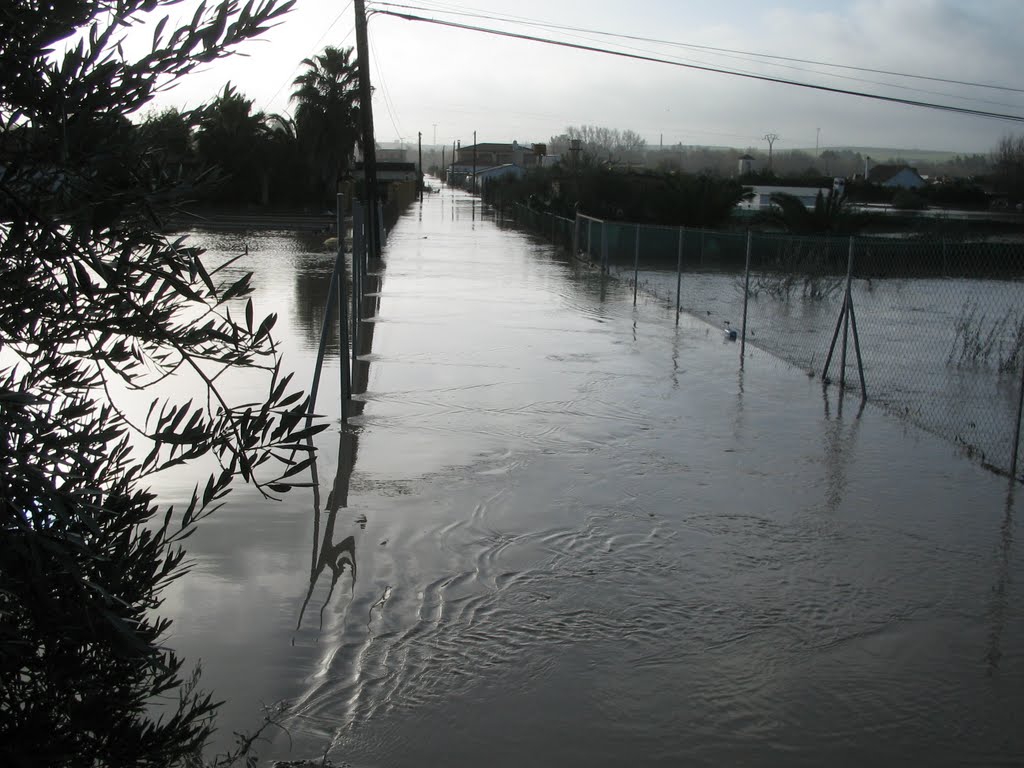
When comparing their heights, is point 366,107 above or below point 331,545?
above

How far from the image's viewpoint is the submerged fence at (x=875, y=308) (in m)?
12.5

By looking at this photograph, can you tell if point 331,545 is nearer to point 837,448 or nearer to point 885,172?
point 837,448

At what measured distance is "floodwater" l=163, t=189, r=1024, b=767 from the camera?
4.89 metres

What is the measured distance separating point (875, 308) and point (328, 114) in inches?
1441

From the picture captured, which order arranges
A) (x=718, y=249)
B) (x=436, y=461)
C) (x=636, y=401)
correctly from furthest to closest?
(x=718, y=249), (x=636, y=401), (x=436, y=461)

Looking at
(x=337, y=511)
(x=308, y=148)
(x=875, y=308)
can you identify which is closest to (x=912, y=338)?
(x=875, y=308)

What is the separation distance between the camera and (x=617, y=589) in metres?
6.47

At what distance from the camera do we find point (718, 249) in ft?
110

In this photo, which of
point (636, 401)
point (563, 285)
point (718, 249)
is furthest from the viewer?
A: point (718, 249)

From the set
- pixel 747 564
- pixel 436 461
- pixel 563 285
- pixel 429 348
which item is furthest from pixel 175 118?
pixel 563 285

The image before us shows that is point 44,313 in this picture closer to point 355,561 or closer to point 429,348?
point 355,561

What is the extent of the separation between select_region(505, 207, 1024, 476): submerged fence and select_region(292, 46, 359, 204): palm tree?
16.1 meters

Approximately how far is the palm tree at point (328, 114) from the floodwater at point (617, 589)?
143 feet

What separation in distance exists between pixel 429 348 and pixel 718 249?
67.5 ft
